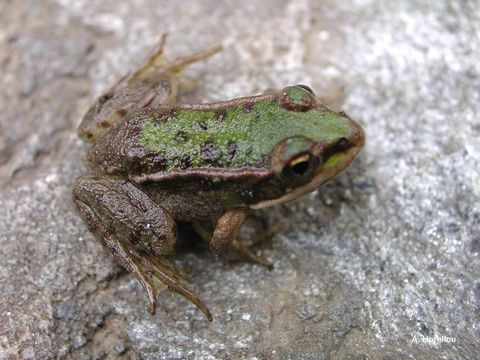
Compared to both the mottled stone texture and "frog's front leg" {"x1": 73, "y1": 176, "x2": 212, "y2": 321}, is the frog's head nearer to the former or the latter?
the mottled stone texture

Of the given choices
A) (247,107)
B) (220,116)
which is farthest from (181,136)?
(247,107)

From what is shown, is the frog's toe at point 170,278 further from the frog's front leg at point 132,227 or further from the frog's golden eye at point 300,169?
the frog's golden eye at point 300,169

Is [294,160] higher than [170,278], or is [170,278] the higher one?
[294,160]

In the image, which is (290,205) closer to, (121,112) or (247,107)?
(247,107)

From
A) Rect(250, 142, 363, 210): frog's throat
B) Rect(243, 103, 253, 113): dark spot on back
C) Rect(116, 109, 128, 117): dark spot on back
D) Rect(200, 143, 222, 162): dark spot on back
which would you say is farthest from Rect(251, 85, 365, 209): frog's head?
Rect(116, 109, 128, 117): dark spot on back

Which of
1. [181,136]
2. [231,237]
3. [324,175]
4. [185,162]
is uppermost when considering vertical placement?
[181,136]

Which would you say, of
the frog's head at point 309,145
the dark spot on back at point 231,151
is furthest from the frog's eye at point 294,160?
the dark spot on back at point 231,151
